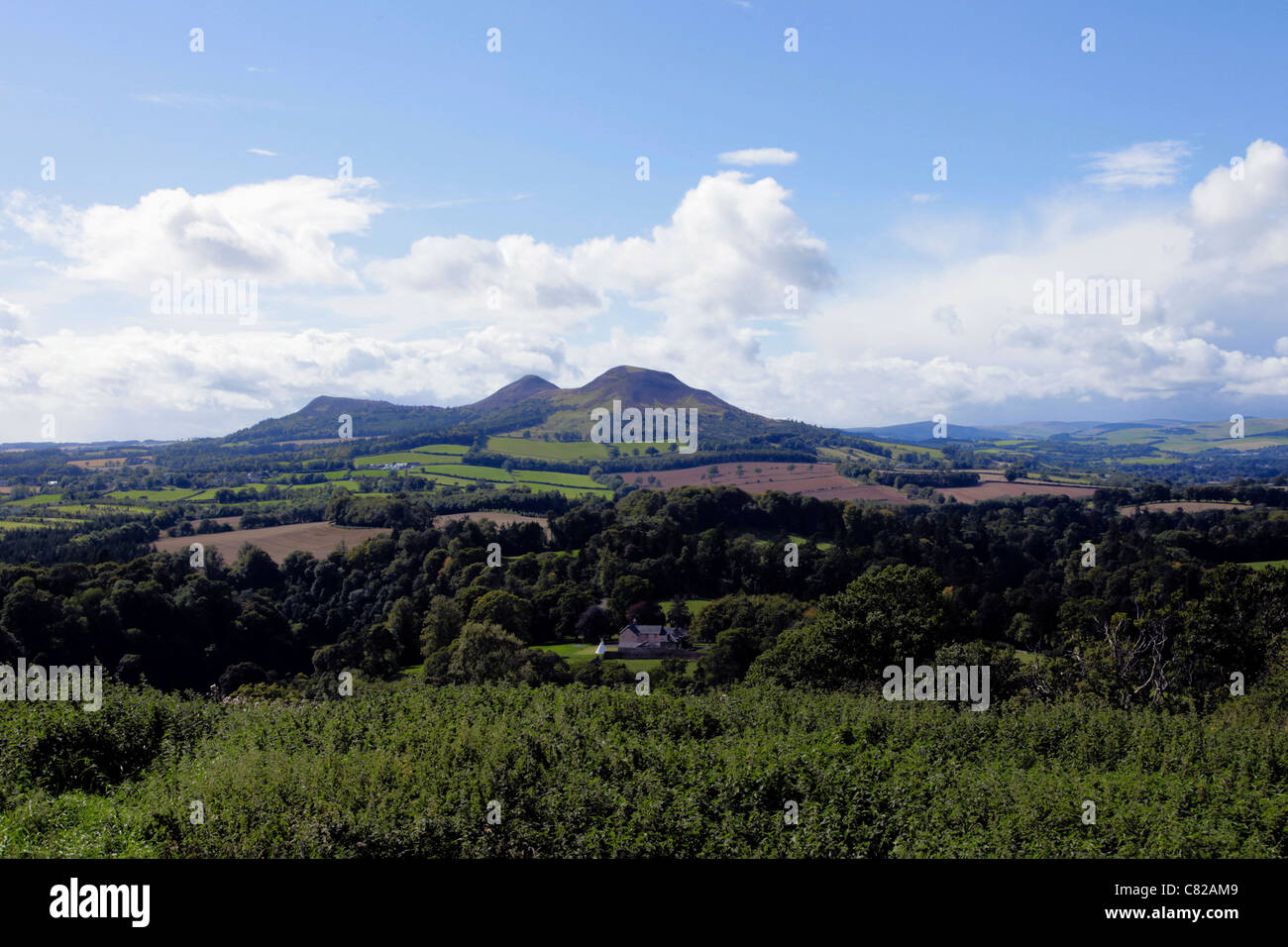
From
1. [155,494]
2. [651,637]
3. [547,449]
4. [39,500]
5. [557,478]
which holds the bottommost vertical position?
[651,637]

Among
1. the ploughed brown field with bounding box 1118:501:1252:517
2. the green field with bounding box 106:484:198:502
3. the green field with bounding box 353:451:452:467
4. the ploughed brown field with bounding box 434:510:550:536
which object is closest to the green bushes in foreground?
the ploughed brown field with bounding box 434:510:550:536

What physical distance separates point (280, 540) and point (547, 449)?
10449 cm

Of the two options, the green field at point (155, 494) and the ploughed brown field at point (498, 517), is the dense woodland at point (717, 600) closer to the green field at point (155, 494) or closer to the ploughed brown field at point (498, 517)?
the ploughed brown field at point (498, 517)

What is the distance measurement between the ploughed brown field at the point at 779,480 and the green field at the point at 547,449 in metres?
26.1

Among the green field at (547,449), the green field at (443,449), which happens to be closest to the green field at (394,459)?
the green field at (443,449)

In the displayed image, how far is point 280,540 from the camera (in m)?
82.1

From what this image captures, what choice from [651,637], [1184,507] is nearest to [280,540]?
[651,637]

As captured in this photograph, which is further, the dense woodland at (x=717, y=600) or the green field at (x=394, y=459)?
the green field at (x=394, y=459)

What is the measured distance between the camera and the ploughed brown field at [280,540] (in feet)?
250

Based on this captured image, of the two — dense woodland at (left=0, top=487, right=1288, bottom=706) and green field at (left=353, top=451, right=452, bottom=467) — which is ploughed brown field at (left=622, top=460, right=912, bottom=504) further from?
green field at (left=353, top=451, right=452, bottom=467)

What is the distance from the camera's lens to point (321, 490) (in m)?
125

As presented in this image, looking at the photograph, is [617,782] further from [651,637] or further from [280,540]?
[280,540]
